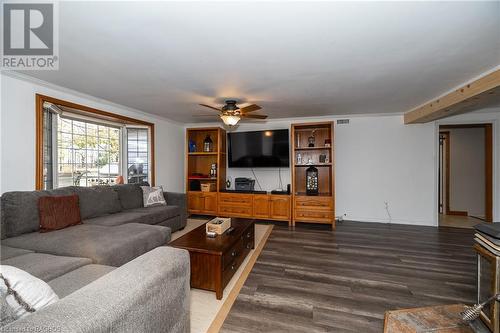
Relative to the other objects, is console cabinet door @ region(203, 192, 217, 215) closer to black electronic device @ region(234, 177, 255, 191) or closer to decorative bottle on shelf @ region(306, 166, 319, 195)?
black electronic device @ region(234, 177, 255, 191)

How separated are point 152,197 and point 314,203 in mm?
3175

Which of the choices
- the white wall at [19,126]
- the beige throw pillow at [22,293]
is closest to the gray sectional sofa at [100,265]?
the beige throw pillow at [22,293]

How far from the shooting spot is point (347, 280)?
2307mm

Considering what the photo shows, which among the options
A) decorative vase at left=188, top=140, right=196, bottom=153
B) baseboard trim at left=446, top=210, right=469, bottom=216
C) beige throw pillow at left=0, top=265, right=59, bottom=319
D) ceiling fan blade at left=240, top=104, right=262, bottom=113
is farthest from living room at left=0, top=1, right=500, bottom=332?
decorative vase at left=188, top=140, right=196, bottom=153

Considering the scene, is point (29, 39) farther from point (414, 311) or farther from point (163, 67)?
point (414, 311)

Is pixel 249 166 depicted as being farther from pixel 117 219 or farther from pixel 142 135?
pixel 117 219

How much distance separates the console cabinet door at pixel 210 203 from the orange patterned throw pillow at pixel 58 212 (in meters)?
2.54

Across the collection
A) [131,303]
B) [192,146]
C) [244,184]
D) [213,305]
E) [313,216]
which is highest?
[192,146]

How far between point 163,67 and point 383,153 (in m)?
4.58

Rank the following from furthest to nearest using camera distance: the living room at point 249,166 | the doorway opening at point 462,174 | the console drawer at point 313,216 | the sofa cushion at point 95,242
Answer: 1. the doorway opening at point 462,174
2. the console drawer at point 313,216
3. the sofa cushion at point 95,242
4. the living room at point 249,166

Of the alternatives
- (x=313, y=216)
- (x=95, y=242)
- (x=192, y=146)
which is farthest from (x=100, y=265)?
(x=192, y=146)

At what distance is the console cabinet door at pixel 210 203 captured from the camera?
4.90 meters

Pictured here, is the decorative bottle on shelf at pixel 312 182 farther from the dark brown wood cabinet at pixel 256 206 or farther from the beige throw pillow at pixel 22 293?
the beige throw pillow at pixel 22 293

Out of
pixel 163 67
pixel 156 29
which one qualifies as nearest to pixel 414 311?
pixel 156 29
